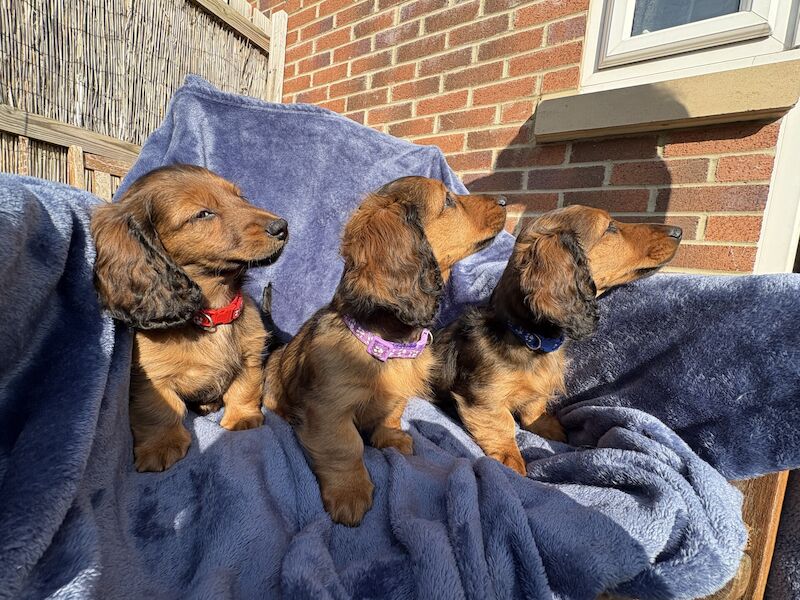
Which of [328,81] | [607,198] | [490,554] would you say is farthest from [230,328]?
[328,81]

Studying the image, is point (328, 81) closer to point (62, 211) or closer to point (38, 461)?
point (62, 211)

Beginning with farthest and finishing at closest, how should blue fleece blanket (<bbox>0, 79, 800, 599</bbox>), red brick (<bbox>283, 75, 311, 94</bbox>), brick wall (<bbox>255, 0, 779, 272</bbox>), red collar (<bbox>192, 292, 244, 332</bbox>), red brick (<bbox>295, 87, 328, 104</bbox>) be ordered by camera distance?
red brick (<bbox>283, 75, 311, 94</bbox>)
red brick (<bbox>295, 87, 328, 104</bbox>)
brick wall (<bbox>255, 0, 779, 272</bbox>)
red collar (<bbox>192, 292, 244, 332</bbox>)
blue fleece blanket (<bbox>0, 79, 800, 599</bbox>)

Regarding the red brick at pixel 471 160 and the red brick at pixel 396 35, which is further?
the red brick at pixel 396 35

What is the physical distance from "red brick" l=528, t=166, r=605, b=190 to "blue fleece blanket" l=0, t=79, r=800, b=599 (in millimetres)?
1520

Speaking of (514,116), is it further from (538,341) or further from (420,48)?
(538,341)

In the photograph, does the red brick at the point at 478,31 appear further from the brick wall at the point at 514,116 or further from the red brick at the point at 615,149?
the red brick at the point at 615,149

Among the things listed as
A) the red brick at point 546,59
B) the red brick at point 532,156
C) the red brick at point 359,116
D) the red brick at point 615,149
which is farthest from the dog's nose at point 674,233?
the red brick at point 359,116

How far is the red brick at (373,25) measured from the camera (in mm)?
4633

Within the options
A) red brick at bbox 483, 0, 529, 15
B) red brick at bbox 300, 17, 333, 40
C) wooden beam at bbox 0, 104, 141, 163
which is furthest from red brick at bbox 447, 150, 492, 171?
wooden beam at bbox 0, 104, 141, 163

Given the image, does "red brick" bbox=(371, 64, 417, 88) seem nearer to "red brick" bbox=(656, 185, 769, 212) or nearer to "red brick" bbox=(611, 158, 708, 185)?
"red brick" bbox=(611, 158, 708, 185)

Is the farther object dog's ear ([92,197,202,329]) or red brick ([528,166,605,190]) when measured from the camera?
red brick ([528,166,605,190])

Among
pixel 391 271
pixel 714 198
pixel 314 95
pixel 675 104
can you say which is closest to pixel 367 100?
pixel 314 95

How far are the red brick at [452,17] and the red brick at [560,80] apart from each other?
1039mm

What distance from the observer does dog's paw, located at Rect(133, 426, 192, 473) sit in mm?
1699
